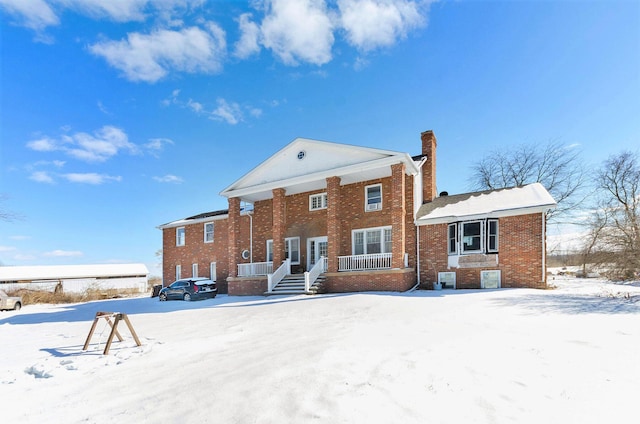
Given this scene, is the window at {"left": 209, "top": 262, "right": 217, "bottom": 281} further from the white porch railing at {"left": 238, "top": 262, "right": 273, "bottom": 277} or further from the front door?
the front door

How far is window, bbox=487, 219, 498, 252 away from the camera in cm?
1616

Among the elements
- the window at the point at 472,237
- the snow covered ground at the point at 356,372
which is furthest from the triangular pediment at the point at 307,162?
the snow covered ground at the point at 356,372

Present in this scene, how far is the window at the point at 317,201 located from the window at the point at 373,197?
2710 mm

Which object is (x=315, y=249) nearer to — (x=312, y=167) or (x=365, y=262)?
(x=365, y=262)

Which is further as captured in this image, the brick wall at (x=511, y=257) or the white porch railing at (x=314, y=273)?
the white porch railing at (x=314, y=273)

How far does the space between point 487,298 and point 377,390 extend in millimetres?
8865

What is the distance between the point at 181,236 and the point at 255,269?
9.97m

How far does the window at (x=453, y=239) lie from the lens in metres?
16.9

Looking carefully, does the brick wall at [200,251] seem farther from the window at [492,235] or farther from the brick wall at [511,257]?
the window at [492,235]

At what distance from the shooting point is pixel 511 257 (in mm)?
15750

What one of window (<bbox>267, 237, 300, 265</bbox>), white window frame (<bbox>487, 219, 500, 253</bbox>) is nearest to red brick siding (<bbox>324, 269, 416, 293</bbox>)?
white window frame (<bbox>487, 219, 500, 253</bbox>)

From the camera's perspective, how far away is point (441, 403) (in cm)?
403

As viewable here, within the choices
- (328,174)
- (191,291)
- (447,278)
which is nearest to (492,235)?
(447,278)

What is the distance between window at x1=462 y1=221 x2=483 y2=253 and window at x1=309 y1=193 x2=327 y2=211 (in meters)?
7.80
